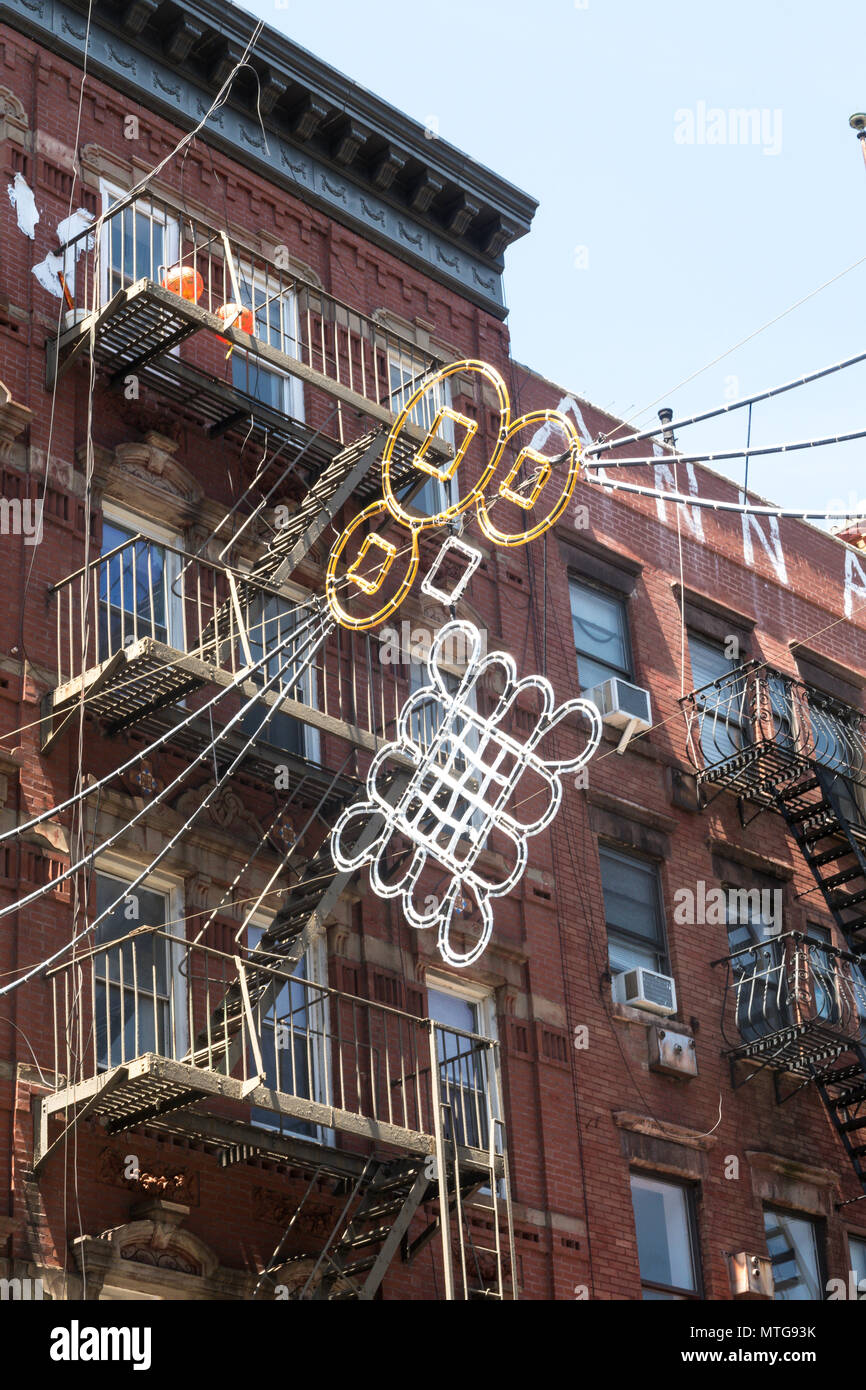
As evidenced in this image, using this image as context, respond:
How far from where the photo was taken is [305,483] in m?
20.3

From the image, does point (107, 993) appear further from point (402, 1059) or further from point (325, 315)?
point (325, 315)

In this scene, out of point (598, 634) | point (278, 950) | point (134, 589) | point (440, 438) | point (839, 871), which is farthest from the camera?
point (839, 871)

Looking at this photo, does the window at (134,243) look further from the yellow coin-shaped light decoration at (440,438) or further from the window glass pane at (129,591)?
the yellow coin-shaped light decoration at (440,438)

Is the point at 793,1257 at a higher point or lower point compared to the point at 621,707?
lower

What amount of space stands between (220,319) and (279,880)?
16.4ft

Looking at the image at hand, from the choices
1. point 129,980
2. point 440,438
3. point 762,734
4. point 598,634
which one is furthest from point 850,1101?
point 129,980

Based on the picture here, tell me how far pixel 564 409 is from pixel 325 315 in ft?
11.5

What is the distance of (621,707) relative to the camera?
73.5ft

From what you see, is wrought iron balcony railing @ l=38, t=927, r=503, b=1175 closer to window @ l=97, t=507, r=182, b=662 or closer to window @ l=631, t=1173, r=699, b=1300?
window @ l=631, t=1173, r=699, b=1300

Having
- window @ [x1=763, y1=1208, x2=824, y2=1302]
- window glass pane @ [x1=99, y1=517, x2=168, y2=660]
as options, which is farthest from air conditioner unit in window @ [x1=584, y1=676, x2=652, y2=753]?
window glass pane @ [x1=99, y1=517, x2=168, y2=660]

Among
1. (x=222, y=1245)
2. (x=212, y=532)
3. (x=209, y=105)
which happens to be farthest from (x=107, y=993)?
(x=209, y=105)

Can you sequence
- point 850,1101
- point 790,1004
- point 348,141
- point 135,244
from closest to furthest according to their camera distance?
point 135,244 → point 790,1004 → point 850,1101 → point 348,141

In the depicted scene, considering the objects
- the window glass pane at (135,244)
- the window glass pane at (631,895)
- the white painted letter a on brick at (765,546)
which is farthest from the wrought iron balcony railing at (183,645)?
the white painted letter a on brick at (765,546)

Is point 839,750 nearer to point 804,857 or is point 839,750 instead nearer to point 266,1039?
point 804,857
